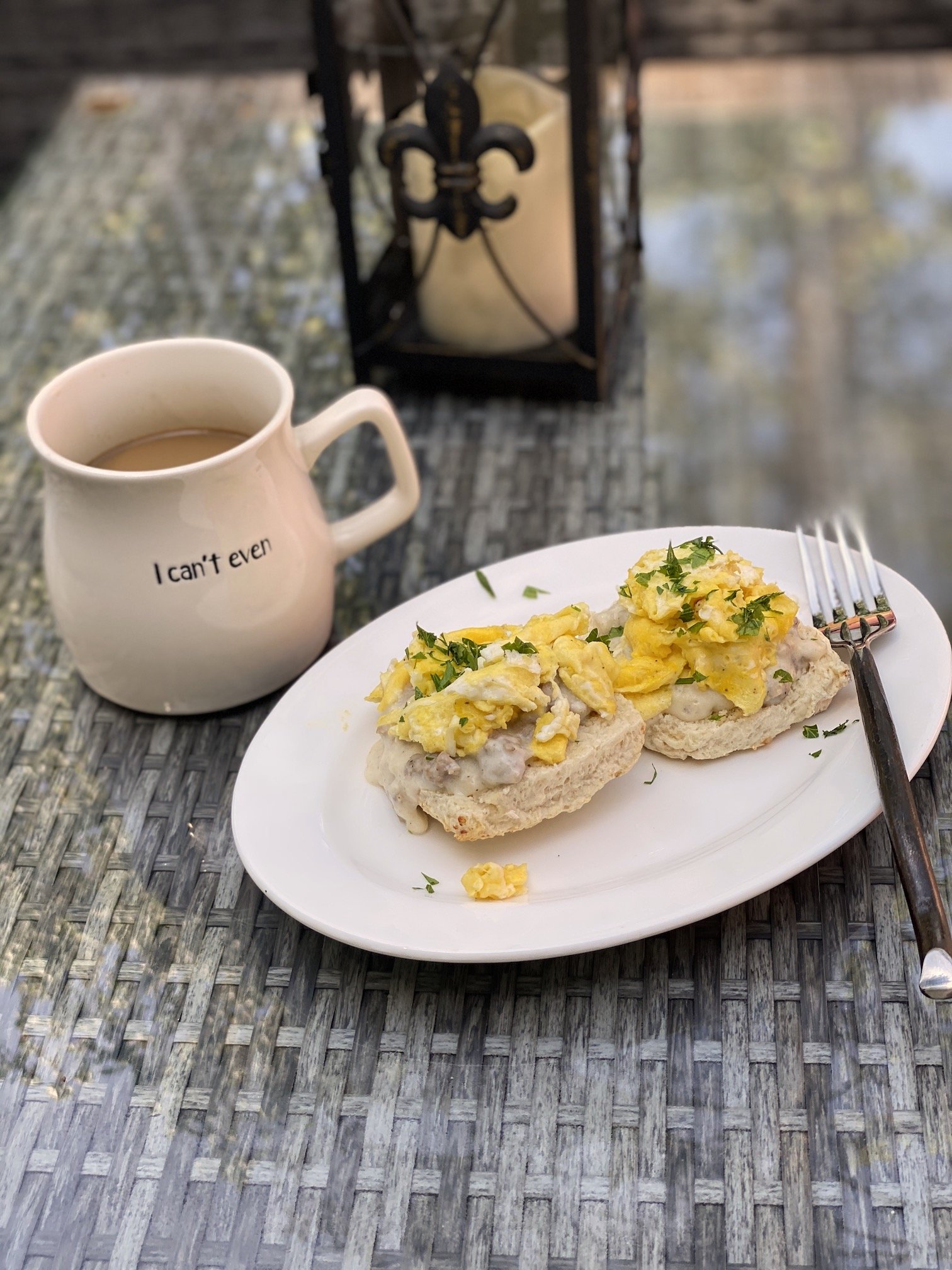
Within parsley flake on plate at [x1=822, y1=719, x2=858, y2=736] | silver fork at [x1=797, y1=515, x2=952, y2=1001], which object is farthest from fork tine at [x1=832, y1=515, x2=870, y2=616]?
parsley flake on plate at [x1=822, y1=719, x2=858, y2=736]

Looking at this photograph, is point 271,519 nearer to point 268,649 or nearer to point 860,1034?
point 268,649

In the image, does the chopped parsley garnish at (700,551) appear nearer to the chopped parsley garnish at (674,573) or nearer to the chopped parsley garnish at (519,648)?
the chopped parsley garnish at (674,573)

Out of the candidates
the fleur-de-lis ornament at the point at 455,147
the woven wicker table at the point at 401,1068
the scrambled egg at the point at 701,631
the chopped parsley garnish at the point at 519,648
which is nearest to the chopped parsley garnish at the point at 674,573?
the scrambled egg at the point at 701,631

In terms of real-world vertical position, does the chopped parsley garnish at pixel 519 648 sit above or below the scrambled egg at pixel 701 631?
above

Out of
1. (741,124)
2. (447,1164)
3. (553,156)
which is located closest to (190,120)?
(741,124)

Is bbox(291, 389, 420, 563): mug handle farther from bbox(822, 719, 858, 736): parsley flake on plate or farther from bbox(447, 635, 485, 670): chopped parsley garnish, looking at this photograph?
bbox(822, 719, 858, 736): parsley flake on plate

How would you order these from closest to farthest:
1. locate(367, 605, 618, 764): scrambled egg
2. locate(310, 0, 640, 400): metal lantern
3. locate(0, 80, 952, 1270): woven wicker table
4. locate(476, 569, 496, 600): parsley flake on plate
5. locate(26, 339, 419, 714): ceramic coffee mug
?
locate(0, 80, 952, 1270): woven wicker table → locate(367, 605, 618, 764): scrambled egg → locate(26, 339, 419, 714): ceramic coffee mug → locate(476, 569, 496, 600): parsley flake on plate → locate(310, 0, 640, 400): metal lantern
